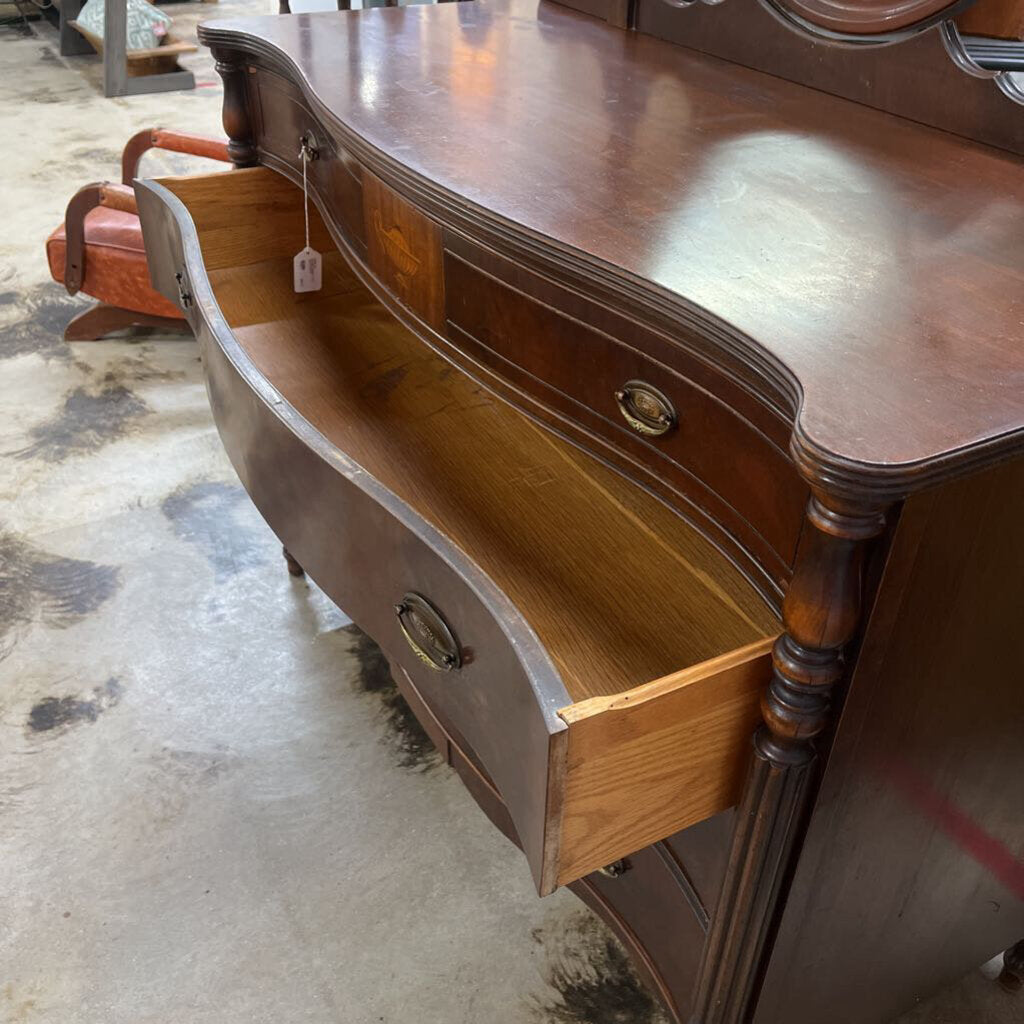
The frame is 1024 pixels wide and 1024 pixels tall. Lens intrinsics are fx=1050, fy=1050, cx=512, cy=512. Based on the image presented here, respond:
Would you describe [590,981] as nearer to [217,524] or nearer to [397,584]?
[397,584]

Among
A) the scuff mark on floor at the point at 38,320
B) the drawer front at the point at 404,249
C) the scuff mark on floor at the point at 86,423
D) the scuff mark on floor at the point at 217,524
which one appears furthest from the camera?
the scuff mark on floor at the point at 38,320

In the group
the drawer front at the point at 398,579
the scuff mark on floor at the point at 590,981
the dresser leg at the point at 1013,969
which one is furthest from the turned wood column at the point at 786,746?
the dresser leg at the point at 1013,969

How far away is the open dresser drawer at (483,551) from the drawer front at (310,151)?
99mm

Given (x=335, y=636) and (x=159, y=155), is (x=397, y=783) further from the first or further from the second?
(x=159, y=155)

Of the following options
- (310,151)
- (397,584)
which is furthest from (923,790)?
(310,151)

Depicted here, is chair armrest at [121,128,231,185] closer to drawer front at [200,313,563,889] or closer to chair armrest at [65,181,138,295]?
chair armrest at [65,181,138,295]

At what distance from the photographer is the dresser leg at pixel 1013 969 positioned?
111cm

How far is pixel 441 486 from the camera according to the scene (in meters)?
1.16

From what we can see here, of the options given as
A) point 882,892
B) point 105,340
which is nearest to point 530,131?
point 882,892

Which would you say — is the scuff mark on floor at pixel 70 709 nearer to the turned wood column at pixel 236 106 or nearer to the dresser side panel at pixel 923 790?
the turned wood column at pixel 236 106

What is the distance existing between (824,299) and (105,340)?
7.01 feet

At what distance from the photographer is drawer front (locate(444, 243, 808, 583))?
68 cm

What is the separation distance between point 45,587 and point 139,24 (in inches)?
138

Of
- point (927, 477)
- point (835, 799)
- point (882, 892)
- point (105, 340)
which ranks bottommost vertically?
point (105, 340)
